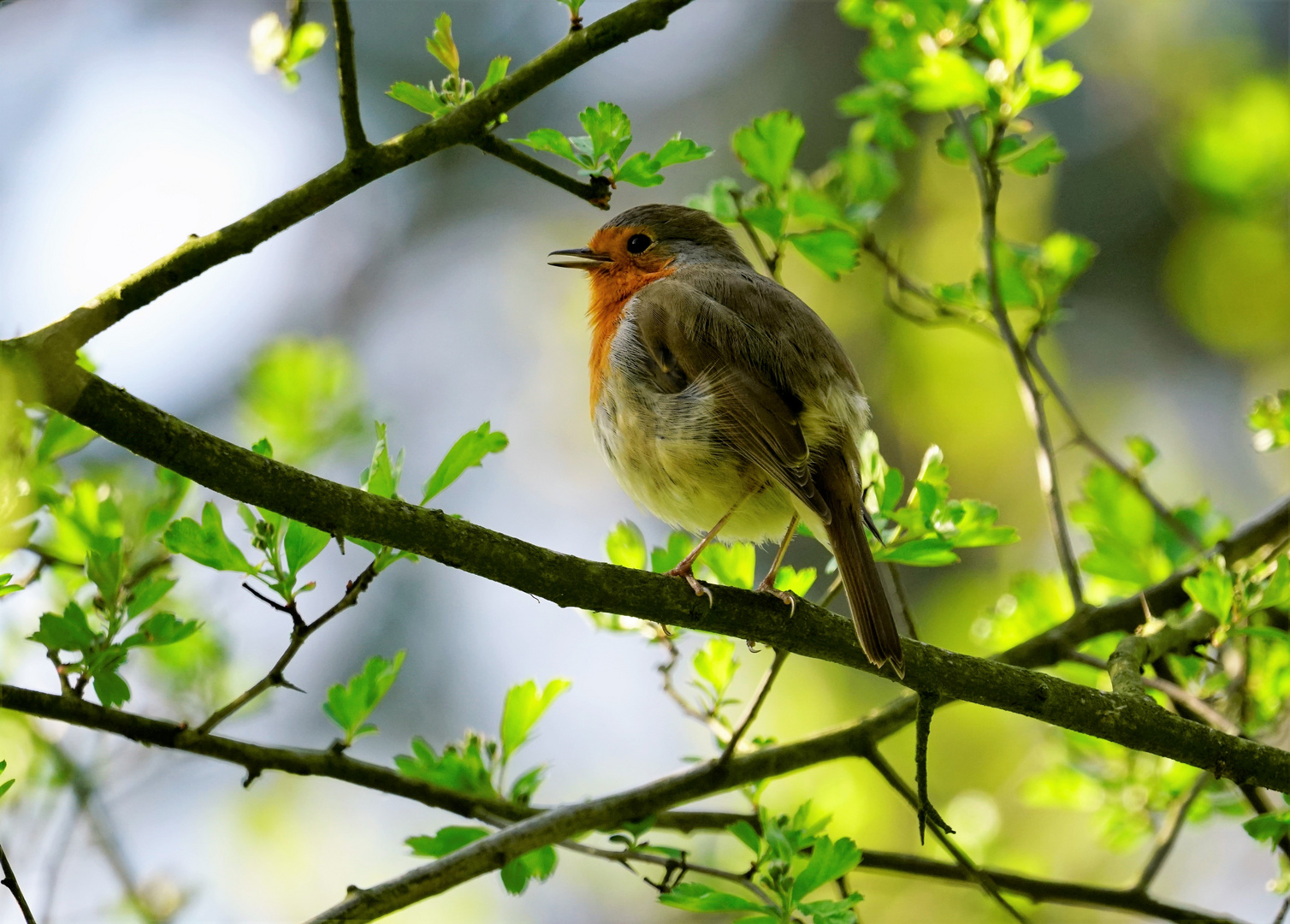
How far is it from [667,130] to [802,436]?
6.18 m

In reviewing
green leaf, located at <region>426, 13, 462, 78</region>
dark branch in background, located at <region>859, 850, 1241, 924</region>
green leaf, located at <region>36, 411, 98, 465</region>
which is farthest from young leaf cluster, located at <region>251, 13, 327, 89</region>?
dark branch in background, located at <region>859, 850, 1241, 924</region>

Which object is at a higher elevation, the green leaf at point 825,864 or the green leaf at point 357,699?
the green leaf at point 357,699

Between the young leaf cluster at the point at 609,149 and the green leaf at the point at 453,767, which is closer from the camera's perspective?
the young leaf cluster at the point at 609,149

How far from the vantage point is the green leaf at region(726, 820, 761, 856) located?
2.31 metres

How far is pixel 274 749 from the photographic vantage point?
7.90 ft

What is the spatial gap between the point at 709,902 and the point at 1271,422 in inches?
73.2

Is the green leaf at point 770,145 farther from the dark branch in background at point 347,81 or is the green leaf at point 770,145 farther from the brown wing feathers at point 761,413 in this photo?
the dark branch in background at point 347,81

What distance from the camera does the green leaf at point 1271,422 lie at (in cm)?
279

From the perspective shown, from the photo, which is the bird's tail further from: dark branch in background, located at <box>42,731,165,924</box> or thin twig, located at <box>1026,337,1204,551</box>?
dark branch in background, located at <box>42,731,165,924</box>

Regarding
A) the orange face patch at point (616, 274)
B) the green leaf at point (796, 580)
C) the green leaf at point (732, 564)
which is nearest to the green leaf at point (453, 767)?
the green leaf at point (732, 564)

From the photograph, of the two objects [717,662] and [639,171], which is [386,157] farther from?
[717,662]

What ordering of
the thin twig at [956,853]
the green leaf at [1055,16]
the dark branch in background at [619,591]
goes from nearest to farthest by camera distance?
the dark branch in background at [619,591]
the thin twig at [956,853]
the green leaf at [1055,16]

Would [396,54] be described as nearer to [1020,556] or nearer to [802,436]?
[1020,556]

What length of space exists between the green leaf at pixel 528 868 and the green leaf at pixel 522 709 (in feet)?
0.82
